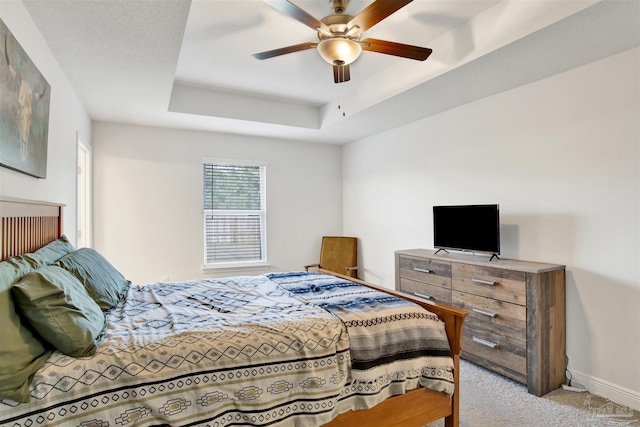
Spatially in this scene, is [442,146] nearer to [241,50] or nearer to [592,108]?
[592,108]

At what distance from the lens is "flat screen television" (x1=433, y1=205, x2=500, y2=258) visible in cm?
285

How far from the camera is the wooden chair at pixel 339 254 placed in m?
5.02

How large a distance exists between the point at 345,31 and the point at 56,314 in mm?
2028

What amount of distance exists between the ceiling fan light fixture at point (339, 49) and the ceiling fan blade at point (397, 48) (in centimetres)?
7

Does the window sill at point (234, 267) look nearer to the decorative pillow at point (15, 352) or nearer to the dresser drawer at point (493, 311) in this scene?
the dresser drawer at point (493, 311)

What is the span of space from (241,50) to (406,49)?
150cm

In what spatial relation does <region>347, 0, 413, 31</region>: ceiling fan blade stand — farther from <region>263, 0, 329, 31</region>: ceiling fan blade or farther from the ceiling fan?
<region>263, 0, 329, 31</region>: ceiling fan blade

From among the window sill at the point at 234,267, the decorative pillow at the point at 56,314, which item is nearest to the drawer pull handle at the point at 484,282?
the decorative pillow at the point at 56,314

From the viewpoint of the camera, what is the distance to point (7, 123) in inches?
64.3

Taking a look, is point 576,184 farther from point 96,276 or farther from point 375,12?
point 96,276

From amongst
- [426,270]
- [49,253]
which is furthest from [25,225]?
[426,270]

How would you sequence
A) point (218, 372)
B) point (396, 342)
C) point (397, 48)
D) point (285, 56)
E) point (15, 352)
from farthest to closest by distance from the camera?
point (285, 56) → point (397, 48) → point (396, 342) → point (218, 372) → point (15, 352)

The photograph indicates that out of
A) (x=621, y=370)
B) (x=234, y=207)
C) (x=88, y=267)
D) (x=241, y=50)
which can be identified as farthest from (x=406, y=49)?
(x=234, y=207)

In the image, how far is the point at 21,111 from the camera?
1.79 m
